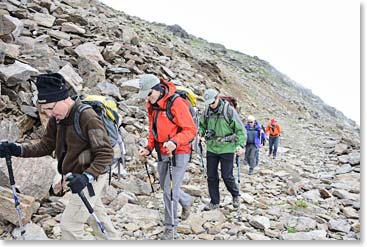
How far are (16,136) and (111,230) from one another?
385 cm

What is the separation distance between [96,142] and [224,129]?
320cm

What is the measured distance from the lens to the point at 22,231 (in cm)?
518

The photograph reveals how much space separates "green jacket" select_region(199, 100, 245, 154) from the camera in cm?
648

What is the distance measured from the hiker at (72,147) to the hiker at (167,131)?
1.17m

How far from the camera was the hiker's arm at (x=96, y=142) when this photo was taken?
3.77 metres

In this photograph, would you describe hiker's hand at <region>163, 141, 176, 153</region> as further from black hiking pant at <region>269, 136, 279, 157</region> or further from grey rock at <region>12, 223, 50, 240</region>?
black hiking pant at <region>269, 136, 279, 157</region>

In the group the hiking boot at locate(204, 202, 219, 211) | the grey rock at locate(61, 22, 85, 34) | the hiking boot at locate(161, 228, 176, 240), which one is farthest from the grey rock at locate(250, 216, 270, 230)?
the grey rock at locate(61, 22, 85, 34)

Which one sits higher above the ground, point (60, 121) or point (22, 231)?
point (60, 121)

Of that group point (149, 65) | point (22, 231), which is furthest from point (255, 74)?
point (22, 231)

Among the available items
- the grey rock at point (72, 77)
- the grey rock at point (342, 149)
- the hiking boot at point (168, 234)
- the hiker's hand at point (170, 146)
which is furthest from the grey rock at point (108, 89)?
the grey rock at point (342, 149)

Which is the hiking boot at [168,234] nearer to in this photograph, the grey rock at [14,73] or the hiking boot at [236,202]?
the hiking boot at [236,202]

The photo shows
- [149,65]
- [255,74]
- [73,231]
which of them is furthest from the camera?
[255,74]

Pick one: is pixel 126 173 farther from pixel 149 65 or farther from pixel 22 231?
pixel 149 65

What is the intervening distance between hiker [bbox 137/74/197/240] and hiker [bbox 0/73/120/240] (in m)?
1.17
